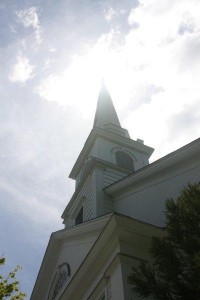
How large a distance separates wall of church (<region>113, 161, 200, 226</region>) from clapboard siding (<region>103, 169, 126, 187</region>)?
216 cm

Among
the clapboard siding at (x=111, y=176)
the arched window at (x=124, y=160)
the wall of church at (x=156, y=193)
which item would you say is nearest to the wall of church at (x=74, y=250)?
the wall of church at (x=156, y=193)

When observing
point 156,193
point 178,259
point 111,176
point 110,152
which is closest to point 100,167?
point 111,176

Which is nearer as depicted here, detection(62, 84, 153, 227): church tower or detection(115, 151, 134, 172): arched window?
detection(62, 84, 153, 227): church tower

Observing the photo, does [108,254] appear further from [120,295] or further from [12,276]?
[12,276]

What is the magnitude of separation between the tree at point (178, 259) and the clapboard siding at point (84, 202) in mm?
8931

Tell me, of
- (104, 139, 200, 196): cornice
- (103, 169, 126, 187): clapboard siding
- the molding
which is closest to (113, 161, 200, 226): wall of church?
(104, 139, 200, 196): cornice

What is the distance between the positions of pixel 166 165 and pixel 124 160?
21.5ft

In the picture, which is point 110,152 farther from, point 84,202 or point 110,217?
point 110,217

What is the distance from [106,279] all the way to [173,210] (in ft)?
11.3

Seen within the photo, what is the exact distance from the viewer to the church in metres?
8.29

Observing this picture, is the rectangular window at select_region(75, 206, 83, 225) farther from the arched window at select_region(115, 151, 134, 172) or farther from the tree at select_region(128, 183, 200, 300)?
the tree at select_region(128, 183, 200, 300)

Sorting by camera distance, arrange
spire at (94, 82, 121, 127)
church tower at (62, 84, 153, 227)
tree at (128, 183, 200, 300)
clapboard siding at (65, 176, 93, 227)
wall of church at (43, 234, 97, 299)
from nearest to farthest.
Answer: tree at (128, 183, 200, 300) → wall of church at (43, 234, 97, 299) → church tower at (62, 84, 153, 227) → clapboard siding at (65, 176, 93, 227) → spire at (94, 82, 121, 127)

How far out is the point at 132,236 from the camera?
8359mm

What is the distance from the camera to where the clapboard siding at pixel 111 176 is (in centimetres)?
1548
